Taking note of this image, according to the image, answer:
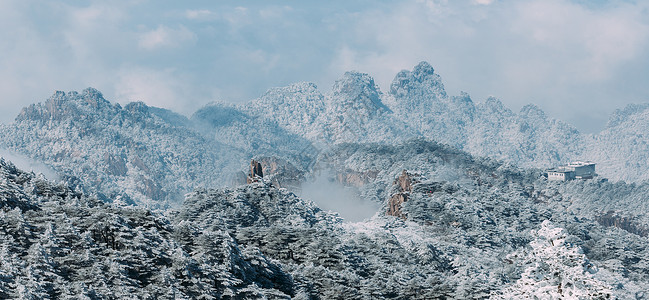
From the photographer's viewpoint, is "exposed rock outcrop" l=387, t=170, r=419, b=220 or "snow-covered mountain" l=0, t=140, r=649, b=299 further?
"exposed rock outcrop" l=387, t=170, r=419, b=220

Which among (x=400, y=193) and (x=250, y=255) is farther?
(x=400, y=193)

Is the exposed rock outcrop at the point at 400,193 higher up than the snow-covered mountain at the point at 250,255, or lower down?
higher up

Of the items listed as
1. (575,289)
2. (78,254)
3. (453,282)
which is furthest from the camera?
(453,282)

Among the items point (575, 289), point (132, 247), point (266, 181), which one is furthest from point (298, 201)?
point (575, 289)

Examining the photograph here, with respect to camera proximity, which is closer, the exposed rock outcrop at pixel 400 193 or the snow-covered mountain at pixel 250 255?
the snow-covered mountain at pixel 250 255

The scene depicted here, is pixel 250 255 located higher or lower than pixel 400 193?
lower

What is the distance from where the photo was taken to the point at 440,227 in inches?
5664

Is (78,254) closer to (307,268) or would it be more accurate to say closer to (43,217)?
(43,217)

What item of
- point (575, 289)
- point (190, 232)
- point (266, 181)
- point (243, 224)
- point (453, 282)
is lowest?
point (575, 289)

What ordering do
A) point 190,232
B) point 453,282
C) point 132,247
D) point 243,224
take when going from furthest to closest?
point 243,224 → point 453,282 → point 190,232 → point 132,247

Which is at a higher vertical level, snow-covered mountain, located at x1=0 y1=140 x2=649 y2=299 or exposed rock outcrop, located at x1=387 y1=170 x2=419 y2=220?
exposed rock outcrop, located at x1=387 y1=170 x2=419 y2=220

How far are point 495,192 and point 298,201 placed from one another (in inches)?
2760

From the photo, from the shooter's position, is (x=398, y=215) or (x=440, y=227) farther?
(x=398, y=215)

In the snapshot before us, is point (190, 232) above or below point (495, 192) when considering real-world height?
below
